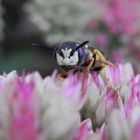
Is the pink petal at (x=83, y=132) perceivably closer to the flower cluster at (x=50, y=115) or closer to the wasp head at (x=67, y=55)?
the flower cluster at (x=50, y=115)

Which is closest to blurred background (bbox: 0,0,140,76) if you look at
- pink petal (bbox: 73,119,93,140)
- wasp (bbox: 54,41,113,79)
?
wasp (bbox: 54,41,113,79)

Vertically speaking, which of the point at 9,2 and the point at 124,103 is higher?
the point at 9,2

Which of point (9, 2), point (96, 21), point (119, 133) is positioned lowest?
point (119, 133)

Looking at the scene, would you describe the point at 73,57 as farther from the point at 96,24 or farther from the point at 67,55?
the point at 96,24

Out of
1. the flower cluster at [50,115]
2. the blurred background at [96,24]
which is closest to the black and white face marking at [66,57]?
the flower cluster at [50,115]

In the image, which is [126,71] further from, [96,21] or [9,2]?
[9,2]

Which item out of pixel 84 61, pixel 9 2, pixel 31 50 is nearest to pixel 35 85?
pixel 84 61

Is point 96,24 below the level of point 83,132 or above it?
above

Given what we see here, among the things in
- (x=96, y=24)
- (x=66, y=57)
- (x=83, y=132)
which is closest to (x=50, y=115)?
(x=83, y=132)
